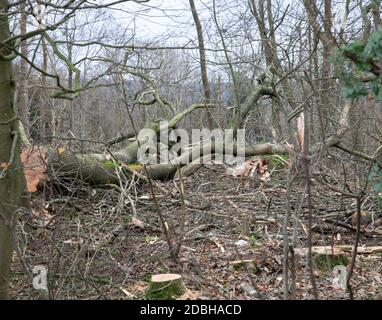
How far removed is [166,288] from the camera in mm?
3664

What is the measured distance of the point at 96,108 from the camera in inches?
676

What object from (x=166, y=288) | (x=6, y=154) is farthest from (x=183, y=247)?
(x=6, y=154)

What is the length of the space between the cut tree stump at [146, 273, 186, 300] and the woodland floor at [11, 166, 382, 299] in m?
0.09

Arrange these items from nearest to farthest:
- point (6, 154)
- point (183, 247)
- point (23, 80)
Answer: point (6, 154) → point (183, 247) → point (23, 80)

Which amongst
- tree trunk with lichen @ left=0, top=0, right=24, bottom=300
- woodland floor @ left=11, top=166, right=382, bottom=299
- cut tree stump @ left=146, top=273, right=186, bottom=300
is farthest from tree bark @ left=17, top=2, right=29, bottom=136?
cut tree stump @ left=146, top=273, right=186, bottom=300

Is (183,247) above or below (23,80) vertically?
below

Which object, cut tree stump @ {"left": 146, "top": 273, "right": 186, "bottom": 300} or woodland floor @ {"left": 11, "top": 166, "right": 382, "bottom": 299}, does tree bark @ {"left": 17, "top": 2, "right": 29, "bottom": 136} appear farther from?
cut tree stump @ {"left": 146, "top": 273, "right": 186, "bottom": 300}

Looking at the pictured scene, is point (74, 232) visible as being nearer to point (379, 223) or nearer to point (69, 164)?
point (69, 164)

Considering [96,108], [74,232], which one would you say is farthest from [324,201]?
[96,108]

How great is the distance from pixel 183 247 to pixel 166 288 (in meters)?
1.22

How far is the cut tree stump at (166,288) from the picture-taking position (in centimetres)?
365

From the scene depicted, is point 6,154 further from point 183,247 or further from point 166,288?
point 183,247

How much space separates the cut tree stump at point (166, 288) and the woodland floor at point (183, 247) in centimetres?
9

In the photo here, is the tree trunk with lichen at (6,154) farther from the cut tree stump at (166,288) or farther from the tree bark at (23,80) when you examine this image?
the cut tree stump at (166,288)
